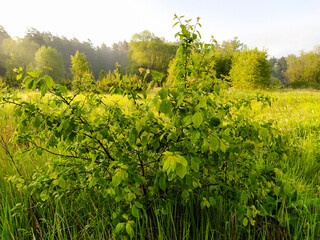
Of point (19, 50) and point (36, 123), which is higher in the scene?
point (19, 50)

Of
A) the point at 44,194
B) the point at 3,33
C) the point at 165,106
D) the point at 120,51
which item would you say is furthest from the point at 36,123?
the point at 120,51

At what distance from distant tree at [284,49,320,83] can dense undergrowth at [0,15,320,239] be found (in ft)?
164

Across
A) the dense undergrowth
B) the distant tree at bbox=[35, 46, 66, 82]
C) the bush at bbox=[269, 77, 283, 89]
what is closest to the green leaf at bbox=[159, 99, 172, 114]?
the dense undergrowth

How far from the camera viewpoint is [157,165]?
152cm

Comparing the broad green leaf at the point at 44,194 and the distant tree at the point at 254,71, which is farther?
the distant tree at the point at 254,71

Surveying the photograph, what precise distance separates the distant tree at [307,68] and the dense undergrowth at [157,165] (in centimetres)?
5014

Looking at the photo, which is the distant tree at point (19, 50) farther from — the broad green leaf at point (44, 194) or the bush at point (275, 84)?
the broad green leaf at point (44, 194)

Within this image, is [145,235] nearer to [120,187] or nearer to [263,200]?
[120,187]

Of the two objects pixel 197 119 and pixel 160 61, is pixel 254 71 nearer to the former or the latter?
pixel 197 119

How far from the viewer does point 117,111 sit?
1.40 meters

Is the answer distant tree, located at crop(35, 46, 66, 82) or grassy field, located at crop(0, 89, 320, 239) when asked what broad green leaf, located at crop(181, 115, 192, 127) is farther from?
distant tree, located at crop(35, 46, 66, 82)

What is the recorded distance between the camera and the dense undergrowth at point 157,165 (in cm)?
109

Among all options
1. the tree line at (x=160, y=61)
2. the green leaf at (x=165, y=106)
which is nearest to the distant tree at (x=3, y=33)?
the tree line at (x=160, y=61)

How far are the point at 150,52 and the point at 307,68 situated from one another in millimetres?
36133
